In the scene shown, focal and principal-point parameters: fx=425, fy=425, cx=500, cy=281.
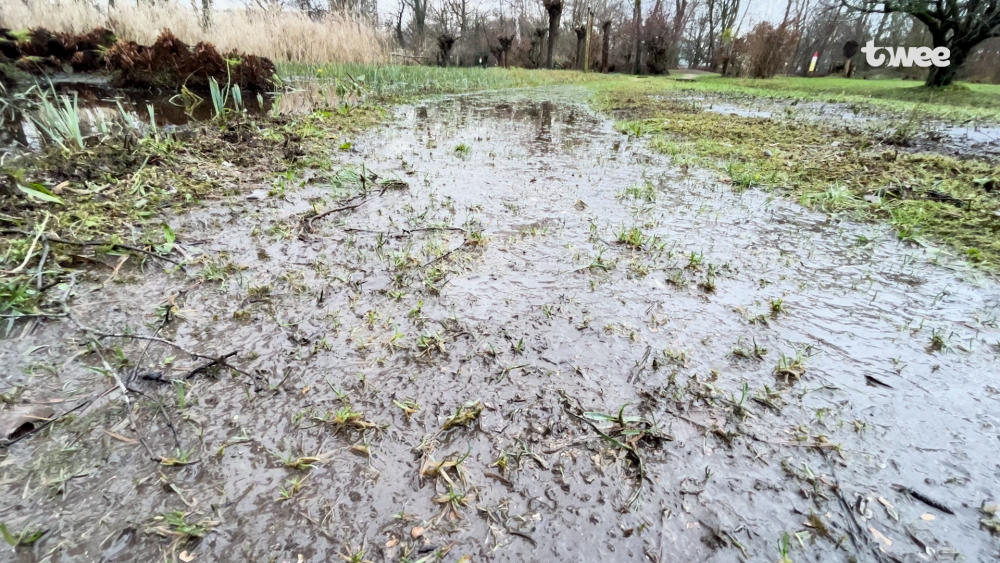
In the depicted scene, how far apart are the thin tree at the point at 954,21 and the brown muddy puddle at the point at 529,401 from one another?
513 inches

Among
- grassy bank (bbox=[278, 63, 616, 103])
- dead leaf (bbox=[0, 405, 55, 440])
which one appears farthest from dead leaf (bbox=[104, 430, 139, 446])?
grassy bank (bbox=[278, 63, 616, 103])

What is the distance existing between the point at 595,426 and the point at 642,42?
3141cm

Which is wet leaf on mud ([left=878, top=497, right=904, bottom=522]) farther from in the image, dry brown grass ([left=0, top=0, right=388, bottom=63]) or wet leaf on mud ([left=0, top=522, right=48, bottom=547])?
dry brown grass ([left=0, top=0, right=388, bottom=63])

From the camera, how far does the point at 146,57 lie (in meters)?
6.40

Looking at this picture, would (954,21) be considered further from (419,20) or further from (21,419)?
(419,20)

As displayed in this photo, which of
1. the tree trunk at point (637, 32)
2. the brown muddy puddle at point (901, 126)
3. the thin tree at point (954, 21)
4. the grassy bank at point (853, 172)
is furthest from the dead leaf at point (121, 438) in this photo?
the tree trunk at point (637, 32)

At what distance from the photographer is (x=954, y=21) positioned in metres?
10.1

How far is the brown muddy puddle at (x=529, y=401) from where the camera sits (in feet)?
2.79

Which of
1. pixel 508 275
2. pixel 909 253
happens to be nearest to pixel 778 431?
pixel 508 275

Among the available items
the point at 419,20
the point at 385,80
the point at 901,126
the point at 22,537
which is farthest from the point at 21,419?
the point at 419,20

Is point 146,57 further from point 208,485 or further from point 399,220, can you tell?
point 208,485

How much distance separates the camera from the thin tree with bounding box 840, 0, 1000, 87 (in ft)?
32.0

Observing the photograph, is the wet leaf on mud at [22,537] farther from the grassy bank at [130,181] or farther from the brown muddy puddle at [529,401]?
the grassy bank at [130,181]

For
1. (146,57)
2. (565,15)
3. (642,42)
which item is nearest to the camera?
(146,57)
